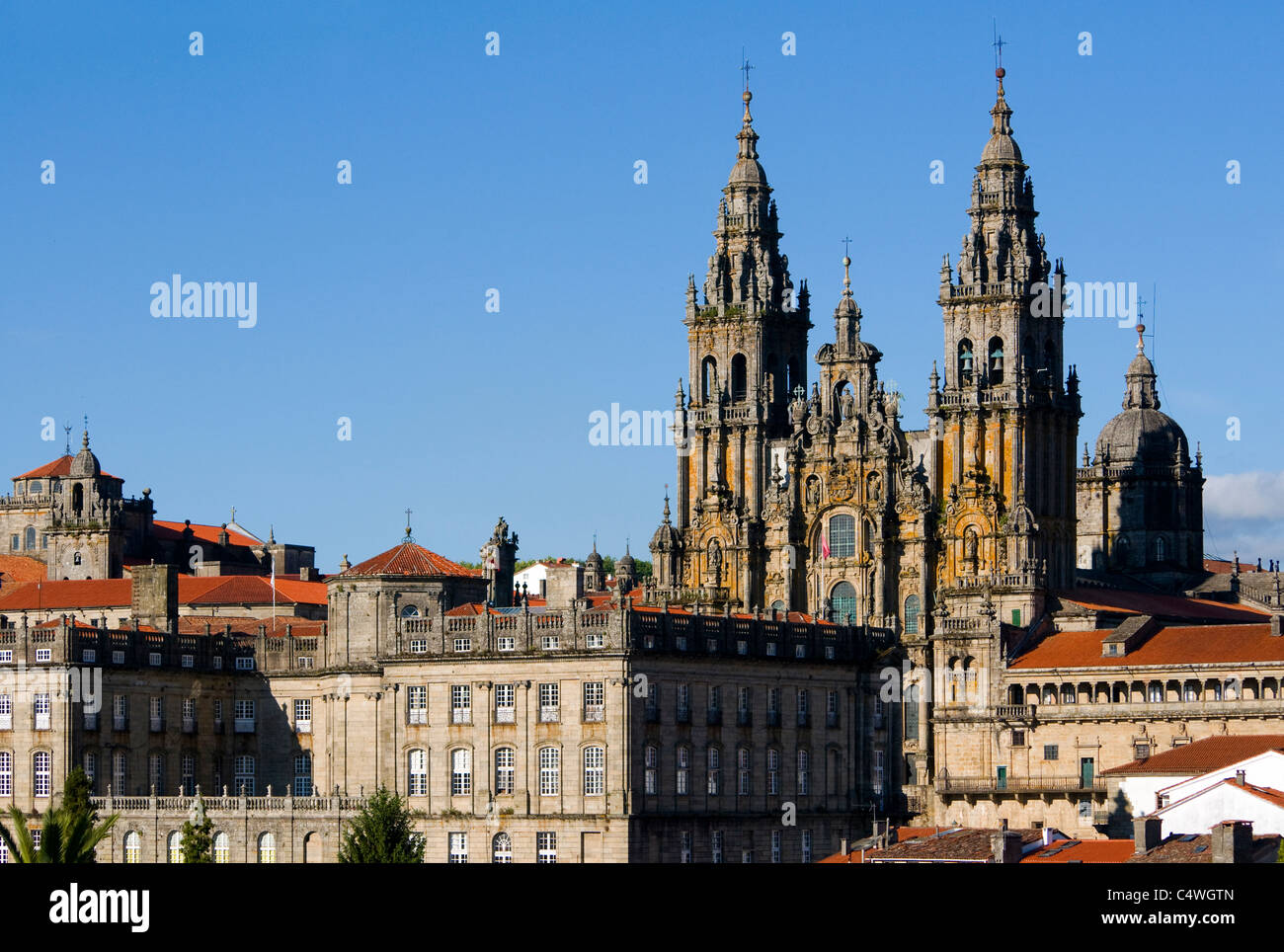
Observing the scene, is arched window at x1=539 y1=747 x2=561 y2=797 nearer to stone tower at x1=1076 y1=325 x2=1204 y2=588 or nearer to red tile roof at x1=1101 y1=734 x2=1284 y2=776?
red tile roof at x1=1101 y1=734 x2=1284 y2=776

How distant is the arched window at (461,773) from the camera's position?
373ft

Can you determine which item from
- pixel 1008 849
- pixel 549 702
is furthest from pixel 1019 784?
pixel 1008 849

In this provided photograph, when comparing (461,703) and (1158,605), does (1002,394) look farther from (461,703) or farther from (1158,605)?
(461,703)

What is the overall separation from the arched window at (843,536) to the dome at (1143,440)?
34.3 meters

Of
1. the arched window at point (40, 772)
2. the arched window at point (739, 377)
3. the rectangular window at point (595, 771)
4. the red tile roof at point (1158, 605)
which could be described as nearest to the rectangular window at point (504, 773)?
the rectangular window at point (595, 771)

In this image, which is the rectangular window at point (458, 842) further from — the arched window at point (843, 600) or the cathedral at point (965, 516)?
the arched window at point (843, 600)

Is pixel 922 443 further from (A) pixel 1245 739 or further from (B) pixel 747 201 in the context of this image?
(A) pixel 1245 739

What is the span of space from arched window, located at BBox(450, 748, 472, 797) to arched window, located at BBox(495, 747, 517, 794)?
142cm

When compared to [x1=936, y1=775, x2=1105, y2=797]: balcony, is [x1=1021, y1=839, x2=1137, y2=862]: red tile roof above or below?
above

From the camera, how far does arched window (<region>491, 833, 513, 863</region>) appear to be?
111625mm

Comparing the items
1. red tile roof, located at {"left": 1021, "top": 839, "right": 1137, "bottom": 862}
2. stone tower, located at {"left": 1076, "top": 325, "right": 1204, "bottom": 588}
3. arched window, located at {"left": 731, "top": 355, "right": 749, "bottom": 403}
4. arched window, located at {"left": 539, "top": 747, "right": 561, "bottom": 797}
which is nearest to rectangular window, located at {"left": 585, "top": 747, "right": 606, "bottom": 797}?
arched window, located at {"left": 539, "top": 747, "right": 561, "bottom": 797}

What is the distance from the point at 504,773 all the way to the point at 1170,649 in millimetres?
39340
